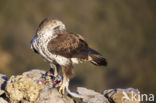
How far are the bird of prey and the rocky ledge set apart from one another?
0.33m

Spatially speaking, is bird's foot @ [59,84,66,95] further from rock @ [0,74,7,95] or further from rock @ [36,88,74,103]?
rock @ [0,74,7,95]

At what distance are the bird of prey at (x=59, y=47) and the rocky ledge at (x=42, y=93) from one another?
0.33 m

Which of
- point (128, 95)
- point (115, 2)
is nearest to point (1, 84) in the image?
point (128, 95)

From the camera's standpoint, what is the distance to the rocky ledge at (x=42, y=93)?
8531mm

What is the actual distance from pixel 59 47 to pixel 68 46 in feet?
0.91

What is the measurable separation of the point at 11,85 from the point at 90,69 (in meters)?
20.7

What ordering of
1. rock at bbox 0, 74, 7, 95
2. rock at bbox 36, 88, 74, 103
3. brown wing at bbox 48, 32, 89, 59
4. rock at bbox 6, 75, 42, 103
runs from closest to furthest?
rock at bbox 6, 75, 42, 103 → rock at bbox 36, 88, 74, 103 → brown wing at bbox 48, 32, 89, 59 → rock at bbox 0, 74, 7, 95

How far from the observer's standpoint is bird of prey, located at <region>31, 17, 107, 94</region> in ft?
29.1

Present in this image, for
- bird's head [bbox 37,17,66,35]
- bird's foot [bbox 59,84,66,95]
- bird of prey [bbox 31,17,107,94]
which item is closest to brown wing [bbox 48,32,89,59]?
bird of prey [bbox 31,17,107,94]

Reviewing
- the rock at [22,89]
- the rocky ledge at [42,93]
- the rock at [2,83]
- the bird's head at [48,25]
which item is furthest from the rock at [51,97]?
the bird's head at [48,25]

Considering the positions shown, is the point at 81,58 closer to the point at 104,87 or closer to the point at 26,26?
the point at 104,87

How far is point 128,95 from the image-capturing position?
9250mm

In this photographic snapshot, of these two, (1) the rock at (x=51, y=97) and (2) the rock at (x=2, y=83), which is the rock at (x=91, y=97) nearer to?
(1) the rock at (x=51, y=97)

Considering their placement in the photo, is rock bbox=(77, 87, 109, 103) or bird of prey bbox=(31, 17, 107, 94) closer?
bird of prey bbox=(31, 17, 107, 94)
